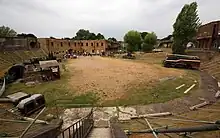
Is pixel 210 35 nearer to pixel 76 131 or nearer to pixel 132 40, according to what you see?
pixel 132 40

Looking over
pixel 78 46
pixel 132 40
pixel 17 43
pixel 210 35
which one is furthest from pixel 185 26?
pixel 78 46

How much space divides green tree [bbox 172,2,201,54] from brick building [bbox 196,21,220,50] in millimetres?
3106

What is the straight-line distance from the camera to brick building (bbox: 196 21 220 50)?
30102mm

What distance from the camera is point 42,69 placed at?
1802cm

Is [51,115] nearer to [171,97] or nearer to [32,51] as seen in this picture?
[171,97]

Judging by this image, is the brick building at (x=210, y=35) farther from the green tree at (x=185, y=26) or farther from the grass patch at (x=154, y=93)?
the grass patch at (x=154, y=93)

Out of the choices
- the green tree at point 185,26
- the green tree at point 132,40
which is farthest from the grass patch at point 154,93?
the green tree at point 132,40

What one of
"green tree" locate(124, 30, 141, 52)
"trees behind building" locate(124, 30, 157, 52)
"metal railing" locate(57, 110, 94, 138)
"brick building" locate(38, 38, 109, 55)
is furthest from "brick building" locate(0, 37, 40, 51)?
"trees behind building" locate(124, 30, 157, 52)

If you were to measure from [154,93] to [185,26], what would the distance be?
71.0 ft

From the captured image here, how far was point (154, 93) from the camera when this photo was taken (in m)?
12.9

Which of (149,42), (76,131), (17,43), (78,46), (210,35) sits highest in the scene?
(210,35)

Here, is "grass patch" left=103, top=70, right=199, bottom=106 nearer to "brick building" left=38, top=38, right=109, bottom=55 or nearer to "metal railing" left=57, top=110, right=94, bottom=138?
"metal railing" left=57, top=110, right=94, bottom=138

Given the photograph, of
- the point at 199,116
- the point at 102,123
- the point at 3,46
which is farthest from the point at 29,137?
the point at 3,46

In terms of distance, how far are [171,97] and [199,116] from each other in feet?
9.85
